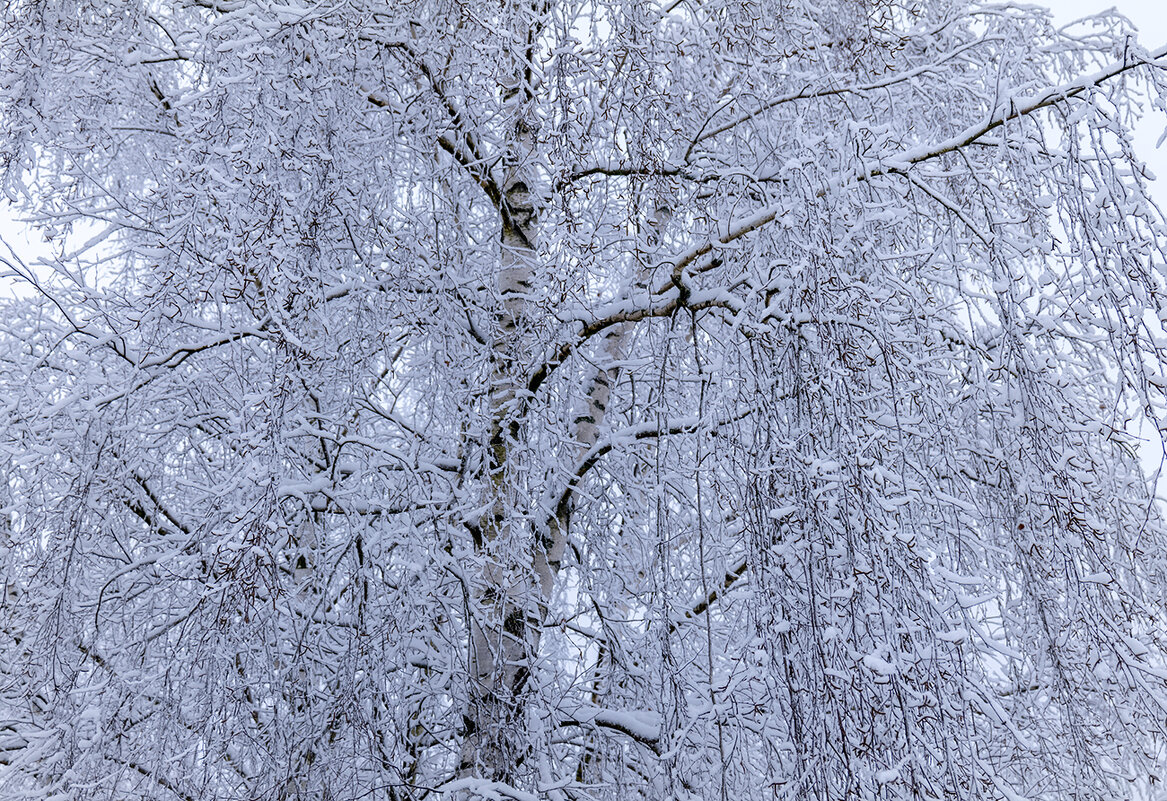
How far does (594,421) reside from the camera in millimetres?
4141

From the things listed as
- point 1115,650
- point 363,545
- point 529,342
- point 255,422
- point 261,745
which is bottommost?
point 261,745

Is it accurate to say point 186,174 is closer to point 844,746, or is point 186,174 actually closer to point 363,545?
point 363,545

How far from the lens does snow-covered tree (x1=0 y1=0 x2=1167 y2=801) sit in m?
2.30

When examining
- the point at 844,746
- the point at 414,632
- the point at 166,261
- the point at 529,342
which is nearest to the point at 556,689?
the point at 414,632

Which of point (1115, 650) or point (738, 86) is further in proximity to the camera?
point (738, 86)

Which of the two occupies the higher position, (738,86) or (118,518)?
(738,86)

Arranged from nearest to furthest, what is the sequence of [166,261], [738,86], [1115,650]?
[1115,650], [166,261], [738,86]

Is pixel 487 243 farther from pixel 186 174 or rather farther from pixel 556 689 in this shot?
pixel 556 689

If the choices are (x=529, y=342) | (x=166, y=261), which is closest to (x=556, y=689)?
(x=529, y=342)

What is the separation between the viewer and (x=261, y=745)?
2.74 m

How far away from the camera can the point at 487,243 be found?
148 inches

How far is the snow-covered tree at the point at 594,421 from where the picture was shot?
7.55 ft

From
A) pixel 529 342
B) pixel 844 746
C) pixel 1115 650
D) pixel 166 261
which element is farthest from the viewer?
pixel 529 342

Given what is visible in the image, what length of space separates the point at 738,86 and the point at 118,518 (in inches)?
109
